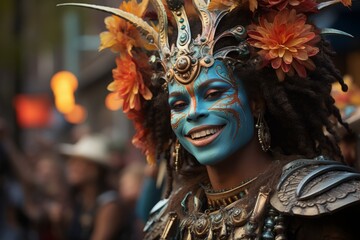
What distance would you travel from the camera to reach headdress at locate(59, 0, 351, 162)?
5.05 metres

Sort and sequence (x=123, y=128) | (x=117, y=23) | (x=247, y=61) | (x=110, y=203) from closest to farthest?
(x=247, y=61), (x=117, y=23), (x=110, y=203), (x=123, y=128)

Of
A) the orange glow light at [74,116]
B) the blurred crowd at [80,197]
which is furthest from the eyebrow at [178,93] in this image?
the orange glow light at [74,116]

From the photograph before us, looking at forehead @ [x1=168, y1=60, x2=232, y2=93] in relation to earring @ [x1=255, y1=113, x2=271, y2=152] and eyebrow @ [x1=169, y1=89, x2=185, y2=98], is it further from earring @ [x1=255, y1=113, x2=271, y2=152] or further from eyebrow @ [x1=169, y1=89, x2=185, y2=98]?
earring @ [x1=255, y1=113, x2=271, y2=152]

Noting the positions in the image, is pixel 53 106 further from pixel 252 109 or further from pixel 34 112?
pixel 252 109

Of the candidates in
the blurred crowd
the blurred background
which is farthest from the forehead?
the blurred crowd

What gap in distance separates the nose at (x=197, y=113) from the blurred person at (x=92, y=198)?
4.22m

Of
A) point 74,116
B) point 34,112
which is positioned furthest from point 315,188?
point 74,116

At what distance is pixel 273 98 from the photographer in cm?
511

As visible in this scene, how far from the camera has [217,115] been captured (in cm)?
511

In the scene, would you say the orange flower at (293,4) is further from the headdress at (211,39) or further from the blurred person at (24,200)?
the blurred person at (24,200)

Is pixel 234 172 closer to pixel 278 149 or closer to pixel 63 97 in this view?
pixel 278 149

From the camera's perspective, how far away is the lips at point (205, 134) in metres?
5.11

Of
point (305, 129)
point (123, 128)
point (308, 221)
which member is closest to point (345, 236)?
point (308, 221)

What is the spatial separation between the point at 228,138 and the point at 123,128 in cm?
2198
